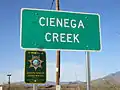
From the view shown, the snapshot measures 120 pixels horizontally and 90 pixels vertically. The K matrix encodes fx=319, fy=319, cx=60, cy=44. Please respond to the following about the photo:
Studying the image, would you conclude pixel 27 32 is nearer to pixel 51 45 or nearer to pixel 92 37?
pixel 51 45

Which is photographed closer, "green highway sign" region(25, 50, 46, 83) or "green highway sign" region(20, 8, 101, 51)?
"green highway sign" region(25, 50, 46, 83)

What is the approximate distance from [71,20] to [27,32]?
0.81 m

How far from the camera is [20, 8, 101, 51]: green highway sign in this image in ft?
17.1

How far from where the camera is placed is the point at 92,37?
5.52 metres

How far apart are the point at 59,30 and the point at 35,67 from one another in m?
0.76

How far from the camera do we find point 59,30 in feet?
17.5

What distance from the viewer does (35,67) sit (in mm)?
5098

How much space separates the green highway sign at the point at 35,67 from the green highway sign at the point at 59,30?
0.12m

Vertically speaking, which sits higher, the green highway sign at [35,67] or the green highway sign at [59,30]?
the green highway sign at [59,30]

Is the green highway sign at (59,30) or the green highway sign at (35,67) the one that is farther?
the green highway sign at (59,30)

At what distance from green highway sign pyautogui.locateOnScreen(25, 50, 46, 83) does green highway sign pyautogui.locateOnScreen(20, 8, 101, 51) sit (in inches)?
4.6

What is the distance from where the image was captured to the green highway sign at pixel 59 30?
205 inches

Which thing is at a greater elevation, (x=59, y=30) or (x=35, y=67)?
(x=59, y=30)

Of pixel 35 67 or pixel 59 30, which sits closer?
pixel 35 67
